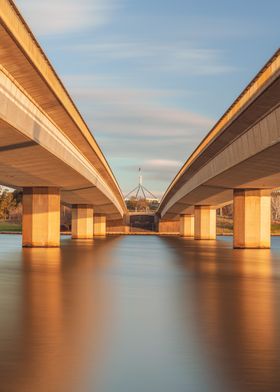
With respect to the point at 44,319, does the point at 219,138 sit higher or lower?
higher

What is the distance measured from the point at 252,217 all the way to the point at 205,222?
1489 inches

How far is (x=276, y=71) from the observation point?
2550 centimetres

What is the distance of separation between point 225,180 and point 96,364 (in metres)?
44.2

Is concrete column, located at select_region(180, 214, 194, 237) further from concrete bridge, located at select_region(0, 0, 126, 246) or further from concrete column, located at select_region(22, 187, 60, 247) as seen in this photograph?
concrete column, located at select_region(22, 187, 60, 247)

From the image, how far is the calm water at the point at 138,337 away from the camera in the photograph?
8.64 m

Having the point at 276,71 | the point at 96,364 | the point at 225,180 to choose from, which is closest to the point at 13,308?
the point at 96,364

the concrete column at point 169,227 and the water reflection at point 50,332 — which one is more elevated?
the concrete column at point 169,227

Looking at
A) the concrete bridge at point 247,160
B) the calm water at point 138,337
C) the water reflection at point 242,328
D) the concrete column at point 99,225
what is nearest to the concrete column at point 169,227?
the concrete column at point 99,225

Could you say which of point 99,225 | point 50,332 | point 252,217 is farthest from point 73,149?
point 99,225

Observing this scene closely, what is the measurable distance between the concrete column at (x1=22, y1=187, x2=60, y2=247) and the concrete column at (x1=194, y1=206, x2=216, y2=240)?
4007 centimetres

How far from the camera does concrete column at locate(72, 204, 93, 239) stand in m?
94.9

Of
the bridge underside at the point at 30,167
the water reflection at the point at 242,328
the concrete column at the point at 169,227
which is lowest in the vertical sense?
the water reflection at the point at 242,328

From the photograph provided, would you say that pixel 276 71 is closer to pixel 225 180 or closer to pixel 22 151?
pixel 22 151

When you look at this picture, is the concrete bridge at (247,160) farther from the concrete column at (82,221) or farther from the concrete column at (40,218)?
the concrete column at (82,221)
